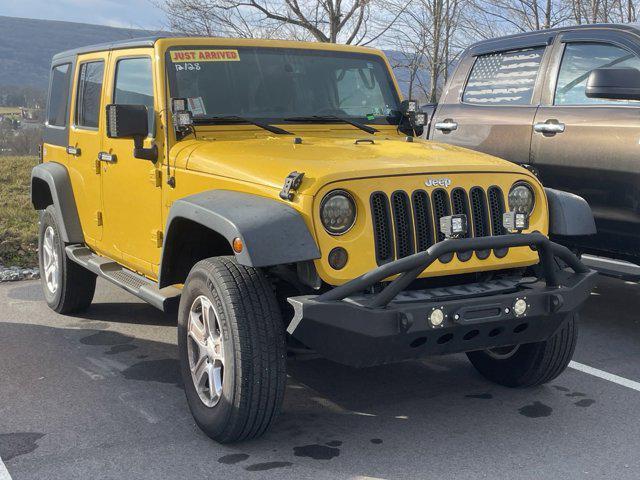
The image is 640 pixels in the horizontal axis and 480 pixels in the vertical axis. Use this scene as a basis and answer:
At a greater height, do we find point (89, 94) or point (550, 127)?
point (89, 94)

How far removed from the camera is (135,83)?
5000mm

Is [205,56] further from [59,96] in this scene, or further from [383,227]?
[59,96]

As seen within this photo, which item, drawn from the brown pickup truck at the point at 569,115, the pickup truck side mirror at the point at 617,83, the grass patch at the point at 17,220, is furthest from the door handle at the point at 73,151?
the pickup truck side mirror at the point at 617,83

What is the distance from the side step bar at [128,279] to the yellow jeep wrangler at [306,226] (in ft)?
0.06

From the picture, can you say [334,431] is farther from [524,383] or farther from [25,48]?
[25,48]

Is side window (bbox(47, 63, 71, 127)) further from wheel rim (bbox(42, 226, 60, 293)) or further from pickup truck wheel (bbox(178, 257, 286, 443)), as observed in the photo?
pickup truck wheel (bbox(178, 257, 286, 443))

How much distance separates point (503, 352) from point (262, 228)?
6.17ft

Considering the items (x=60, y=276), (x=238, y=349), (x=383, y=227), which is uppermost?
(x=383, y=227)

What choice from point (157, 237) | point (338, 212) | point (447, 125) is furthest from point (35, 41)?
point (338, 212)

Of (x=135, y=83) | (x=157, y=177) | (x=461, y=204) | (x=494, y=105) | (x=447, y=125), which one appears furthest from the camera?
(x=447, y=125)

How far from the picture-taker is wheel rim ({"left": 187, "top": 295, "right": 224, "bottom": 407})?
379 cm

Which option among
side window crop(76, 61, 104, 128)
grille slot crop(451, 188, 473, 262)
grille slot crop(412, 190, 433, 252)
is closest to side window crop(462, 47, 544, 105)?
grille slot crop(451, 188, 473, 262)

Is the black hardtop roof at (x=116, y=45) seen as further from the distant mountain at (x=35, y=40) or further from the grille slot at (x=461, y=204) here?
the distant mountain at (x=35, y=40)

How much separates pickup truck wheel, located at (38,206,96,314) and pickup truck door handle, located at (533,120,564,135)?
3.40m
